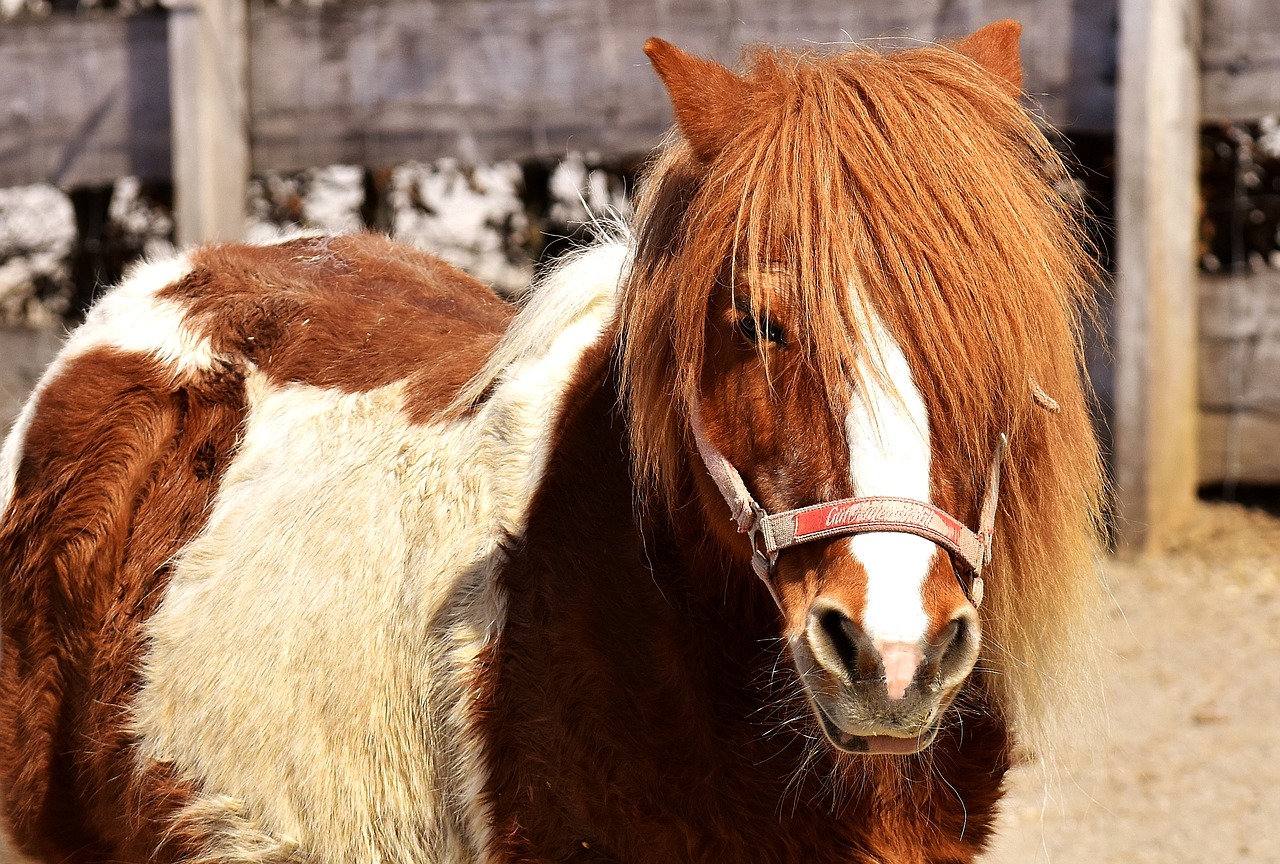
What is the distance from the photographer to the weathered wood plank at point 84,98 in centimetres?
542

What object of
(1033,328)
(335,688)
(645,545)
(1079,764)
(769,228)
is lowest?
(1079,764)

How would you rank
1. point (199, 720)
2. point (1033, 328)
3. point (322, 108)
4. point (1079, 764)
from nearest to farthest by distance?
point (1033, 328) → point (199, 720) → point (1079, 764) → point (322, 108)

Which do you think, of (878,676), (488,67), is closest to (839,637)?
(878,676)

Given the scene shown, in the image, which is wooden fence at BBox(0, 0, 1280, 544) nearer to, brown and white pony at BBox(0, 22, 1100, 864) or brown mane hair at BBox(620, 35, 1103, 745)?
brown and white pony at BBox(0, 22, 1100, 864)

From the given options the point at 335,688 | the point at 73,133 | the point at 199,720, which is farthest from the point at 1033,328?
the point at 73,133

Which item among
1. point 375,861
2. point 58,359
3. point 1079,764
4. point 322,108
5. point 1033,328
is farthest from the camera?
Answer: point 322,108

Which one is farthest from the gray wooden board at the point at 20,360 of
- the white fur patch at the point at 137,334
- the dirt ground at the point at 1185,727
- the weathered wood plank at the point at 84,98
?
the dirt ground at the point at 1185,727

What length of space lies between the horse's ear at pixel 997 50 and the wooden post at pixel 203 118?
382 centimetres

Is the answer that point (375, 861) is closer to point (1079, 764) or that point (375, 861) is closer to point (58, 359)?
point (58, 359)

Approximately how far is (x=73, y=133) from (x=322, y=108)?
1.11 metres

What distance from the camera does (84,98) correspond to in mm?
5465

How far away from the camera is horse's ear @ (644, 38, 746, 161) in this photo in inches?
69.8

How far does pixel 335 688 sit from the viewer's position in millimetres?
2119

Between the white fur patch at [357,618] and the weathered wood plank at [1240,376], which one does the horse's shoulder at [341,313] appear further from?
the weathered wood plank at [1240,376]
